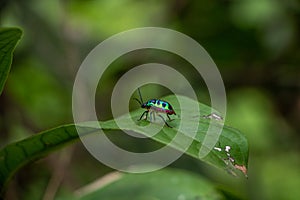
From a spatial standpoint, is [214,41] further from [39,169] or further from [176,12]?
[39,169]

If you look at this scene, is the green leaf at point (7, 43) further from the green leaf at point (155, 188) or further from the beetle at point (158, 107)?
the green leaf at point (155, 188)

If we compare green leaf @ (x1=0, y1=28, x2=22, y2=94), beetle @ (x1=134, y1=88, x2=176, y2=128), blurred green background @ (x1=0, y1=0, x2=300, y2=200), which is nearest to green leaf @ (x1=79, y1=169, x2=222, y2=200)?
beetle @ (x1=134, y1=88, x2=176, y2=128)

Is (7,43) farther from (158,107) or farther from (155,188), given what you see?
(155,188)

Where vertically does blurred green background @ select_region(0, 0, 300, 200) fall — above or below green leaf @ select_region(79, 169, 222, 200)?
above

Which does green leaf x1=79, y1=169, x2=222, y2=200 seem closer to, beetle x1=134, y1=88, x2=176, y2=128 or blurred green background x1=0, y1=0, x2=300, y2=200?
beetle x1=134, y1=88, x2=176, y2=128

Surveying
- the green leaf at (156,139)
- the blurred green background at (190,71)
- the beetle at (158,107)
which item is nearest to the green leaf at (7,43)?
the green leaf at (156,139)

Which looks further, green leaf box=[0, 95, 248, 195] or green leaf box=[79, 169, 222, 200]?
green leaf box=[79, 169, 222, 200]

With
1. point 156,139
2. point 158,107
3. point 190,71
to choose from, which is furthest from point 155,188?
point 190,71
